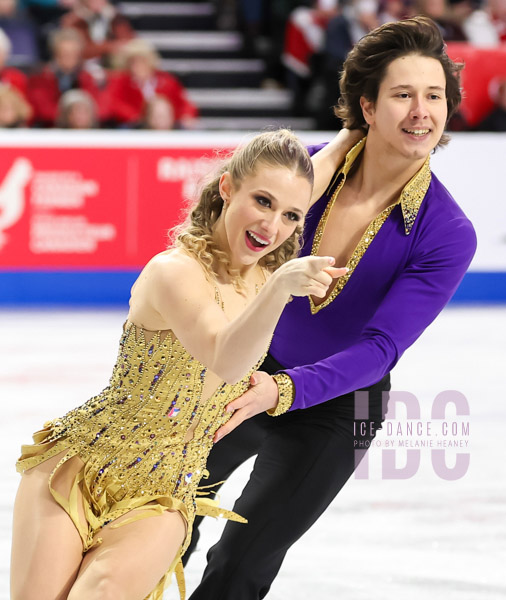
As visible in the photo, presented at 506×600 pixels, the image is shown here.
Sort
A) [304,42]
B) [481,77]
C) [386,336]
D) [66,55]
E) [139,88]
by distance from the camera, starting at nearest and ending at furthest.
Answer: [386,336] → [66,55] → [139,88] → [481,77] → [304,42]

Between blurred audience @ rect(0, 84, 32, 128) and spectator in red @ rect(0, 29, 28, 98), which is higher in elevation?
spectator in red @ rect(0, 29, 28, 98)

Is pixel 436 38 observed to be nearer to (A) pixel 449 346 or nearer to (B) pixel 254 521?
(B) pixel 254 521

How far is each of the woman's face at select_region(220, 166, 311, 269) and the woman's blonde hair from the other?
0.07 ft

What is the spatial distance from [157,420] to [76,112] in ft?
19.9

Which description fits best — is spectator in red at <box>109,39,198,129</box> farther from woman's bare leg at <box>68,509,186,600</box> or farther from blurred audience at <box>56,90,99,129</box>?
woman's bare leg at <box>68,509,186,600</box>

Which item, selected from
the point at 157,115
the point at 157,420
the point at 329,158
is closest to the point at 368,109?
the point at 329,158

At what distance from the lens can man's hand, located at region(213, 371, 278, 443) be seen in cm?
245

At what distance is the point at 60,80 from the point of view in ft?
29.3

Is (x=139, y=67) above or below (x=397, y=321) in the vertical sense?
above

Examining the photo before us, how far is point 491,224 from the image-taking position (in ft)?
26.3

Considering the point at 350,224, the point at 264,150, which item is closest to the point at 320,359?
the point at 350,224

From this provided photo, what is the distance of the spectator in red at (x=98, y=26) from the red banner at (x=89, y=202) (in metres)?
2.36

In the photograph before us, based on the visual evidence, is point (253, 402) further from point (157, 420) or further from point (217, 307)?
point (217, 307)

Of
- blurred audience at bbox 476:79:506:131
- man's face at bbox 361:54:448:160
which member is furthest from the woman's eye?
blurred audience at bbox 476:79:506:131
